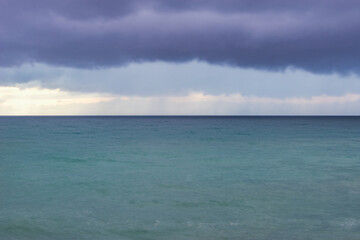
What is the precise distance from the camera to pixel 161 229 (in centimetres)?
1345

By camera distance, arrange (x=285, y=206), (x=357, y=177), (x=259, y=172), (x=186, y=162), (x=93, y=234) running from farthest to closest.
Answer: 1. (x=186, y=162)
2. (x=259, y=172)
3. (x=357, y=177)
4. (x=285, y=206)
5. (x=93, y=234)

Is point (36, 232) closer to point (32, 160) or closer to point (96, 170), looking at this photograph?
point (96, 170)

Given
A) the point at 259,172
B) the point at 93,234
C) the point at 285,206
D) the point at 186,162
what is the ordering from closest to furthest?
the point at 93,234, the point at 285,206, the point at 259,172, the point at 186,162

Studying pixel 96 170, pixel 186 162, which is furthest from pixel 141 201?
pixel 186 162

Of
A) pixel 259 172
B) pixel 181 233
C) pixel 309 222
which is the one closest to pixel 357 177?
pixel 259 172

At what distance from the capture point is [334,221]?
14266mm

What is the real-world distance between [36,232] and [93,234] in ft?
7.46

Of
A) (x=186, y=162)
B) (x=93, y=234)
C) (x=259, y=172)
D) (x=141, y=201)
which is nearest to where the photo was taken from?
(x=93, y=234)

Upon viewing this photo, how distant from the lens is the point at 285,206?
16.6 m

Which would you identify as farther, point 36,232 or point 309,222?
point 309,222

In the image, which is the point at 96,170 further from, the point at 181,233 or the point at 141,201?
the point at 181,233

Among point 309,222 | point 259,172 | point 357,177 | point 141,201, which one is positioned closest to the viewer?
point 309,222

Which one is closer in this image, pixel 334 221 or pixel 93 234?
pixel 93 234

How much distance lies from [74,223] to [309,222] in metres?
9.57
